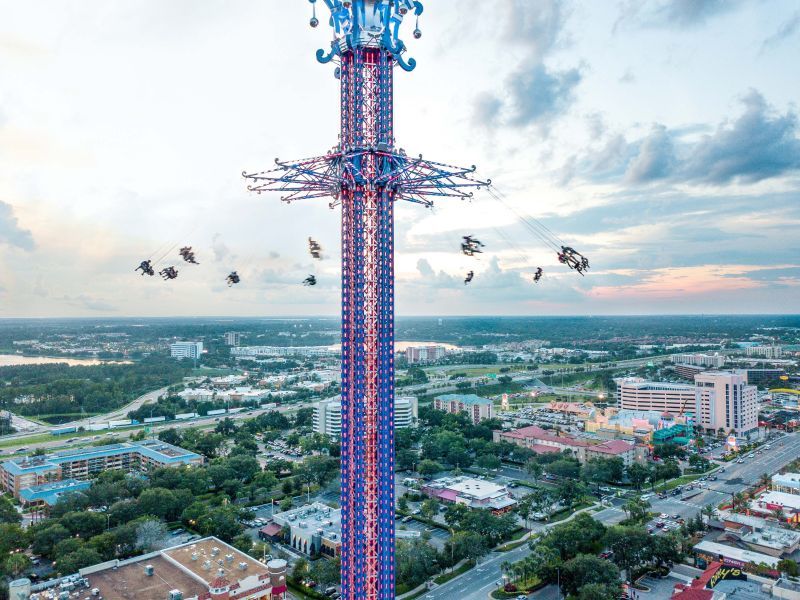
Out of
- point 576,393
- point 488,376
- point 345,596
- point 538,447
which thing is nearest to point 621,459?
point 538,447

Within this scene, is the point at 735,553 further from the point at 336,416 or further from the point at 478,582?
the point at 336,416

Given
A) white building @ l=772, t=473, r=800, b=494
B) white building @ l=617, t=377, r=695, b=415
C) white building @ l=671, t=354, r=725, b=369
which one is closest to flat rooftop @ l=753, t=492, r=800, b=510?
white building @ l=772, t=473, r=800, b=494

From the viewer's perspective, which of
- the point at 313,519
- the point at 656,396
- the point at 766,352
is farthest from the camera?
the point at 766,352

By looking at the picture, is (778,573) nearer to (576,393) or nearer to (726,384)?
(726,384)

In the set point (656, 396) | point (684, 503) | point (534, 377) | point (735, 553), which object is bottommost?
point (684, 503)

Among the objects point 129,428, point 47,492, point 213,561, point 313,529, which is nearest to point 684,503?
point 313,529

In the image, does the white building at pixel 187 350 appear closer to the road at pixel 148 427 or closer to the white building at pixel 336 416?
the road at pixel 148 427

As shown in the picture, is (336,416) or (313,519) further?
(336,416)
